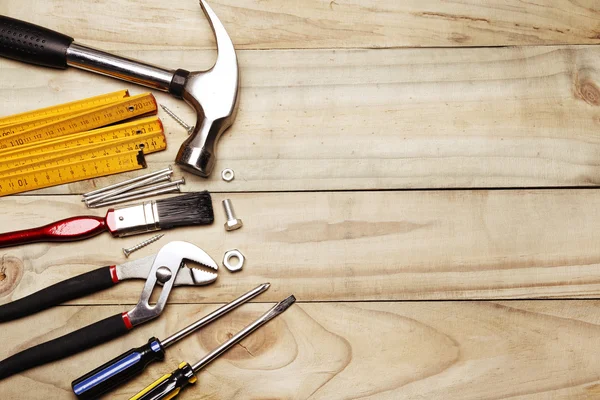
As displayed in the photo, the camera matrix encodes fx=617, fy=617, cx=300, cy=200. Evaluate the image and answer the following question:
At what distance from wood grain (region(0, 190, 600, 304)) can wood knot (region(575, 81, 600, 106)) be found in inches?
7.8

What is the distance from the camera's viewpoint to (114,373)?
3.60 feet

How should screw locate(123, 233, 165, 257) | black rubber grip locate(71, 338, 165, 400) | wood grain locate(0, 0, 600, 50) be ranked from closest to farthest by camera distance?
1. black rubber grip locate(71, 338, 165, 400)
2. screw locate(123, 233, 165, 257)
3. wood grain locate(0, 0, 600, 50)

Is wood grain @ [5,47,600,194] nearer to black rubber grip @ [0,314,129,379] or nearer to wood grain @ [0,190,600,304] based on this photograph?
wood grain @ [0,190,600,304]

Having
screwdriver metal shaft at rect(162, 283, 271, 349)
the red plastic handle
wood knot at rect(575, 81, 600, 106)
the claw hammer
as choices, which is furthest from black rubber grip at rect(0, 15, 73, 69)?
wood knot at rect(575, 81, 600, 106)

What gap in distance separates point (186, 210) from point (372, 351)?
45 cm

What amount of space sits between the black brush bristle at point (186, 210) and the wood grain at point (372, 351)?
0.53 feet

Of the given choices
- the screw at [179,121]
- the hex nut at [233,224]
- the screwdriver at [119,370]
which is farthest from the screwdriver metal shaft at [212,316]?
the screw at [179,121]

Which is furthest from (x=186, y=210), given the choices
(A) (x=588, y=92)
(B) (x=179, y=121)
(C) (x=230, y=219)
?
(A) (x=588, y=92)

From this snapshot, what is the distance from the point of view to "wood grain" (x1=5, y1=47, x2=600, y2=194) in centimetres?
126

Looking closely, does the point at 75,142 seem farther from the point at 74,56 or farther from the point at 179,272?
the point at 179,272

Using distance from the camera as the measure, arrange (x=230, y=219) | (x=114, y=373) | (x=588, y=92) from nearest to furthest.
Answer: (x=114, y=373)
(x=230, y=219)
(x=588, y=92)

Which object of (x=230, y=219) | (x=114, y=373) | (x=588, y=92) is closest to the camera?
(x=114, y=373)

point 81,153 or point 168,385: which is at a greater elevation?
point 81,153

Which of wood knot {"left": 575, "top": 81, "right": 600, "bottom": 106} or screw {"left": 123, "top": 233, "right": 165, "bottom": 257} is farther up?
A: wood knot {"left": 575, "top": 81, "right": 600, "bottom": 106}
